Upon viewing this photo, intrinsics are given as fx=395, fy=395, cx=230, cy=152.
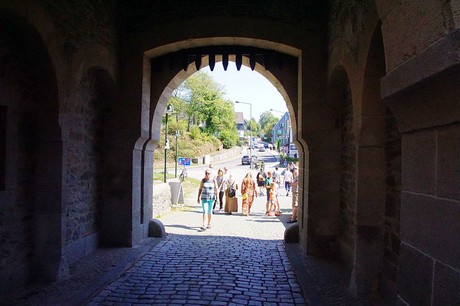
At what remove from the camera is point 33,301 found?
14.2ft

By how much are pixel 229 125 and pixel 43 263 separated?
1998 inches

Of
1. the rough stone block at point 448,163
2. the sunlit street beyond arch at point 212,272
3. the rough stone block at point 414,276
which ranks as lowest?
the sunlit street beyond arch at point 212,272

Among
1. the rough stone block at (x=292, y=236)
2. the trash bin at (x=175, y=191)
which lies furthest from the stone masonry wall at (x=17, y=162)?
the trash bin at (x=175, y=191)

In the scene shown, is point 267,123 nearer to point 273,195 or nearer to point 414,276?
point 273,195

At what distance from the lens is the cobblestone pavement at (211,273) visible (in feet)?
15.5

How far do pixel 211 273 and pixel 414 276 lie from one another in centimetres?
396

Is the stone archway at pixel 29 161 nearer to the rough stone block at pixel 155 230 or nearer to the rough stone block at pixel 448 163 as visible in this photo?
the rough stone block at pixel 155 230

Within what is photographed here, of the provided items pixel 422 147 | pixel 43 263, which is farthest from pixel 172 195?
pixel 422 147

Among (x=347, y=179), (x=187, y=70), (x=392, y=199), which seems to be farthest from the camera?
(x=187, y=70)

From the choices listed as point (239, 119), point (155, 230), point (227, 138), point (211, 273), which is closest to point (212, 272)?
point (211, 273)

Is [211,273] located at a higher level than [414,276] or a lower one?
lower

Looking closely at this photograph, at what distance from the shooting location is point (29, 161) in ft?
Result: 16.5

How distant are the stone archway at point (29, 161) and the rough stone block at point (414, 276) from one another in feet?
13.6

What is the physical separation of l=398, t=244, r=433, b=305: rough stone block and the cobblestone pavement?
2.43 metres
